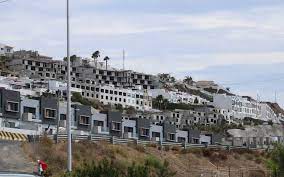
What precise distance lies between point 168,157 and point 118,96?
113 m

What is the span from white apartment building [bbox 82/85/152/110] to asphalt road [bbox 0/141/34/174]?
389ft

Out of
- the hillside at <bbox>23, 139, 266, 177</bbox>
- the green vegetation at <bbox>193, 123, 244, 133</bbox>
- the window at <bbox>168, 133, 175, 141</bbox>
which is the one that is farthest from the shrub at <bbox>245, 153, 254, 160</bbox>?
the green vegetation at <bbox>193, 123, 244, 133</bbox>

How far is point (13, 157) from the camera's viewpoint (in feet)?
146

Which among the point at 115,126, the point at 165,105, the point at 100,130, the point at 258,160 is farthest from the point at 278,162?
the point at 165,105

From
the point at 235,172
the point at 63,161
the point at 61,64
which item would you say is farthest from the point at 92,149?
the point at 61,64

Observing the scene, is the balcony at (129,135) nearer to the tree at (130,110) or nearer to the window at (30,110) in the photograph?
the window at (30,110)

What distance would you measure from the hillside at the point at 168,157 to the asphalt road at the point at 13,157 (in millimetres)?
729

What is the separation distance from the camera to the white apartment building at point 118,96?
170875 mm

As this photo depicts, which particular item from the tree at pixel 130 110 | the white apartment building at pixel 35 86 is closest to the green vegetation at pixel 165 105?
the tree at pixel 130 110

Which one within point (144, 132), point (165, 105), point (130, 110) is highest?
point (165, 105)

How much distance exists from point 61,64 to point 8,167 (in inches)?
6215

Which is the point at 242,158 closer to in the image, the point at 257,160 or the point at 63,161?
the point at 257,160

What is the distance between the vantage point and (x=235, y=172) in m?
60.1

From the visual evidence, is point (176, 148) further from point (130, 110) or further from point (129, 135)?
point (130, 110)
